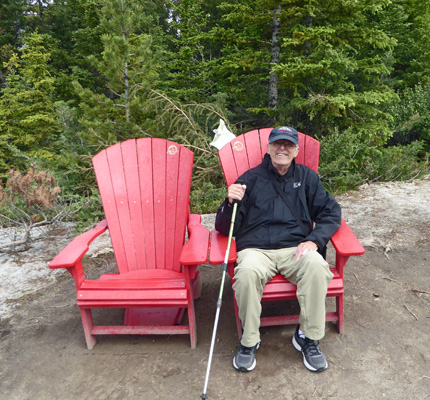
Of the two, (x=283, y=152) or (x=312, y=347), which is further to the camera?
(x=283, y=152)

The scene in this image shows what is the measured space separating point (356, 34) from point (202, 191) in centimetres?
384

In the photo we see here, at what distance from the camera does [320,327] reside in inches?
79.7

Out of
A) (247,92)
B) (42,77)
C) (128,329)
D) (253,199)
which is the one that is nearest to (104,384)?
(128,329)

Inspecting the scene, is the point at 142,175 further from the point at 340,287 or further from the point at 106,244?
the point at 340,287

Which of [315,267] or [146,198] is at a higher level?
[146,198]

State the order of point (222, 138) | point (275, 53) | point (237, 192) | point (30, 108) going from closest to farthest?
point (237, 192) < point (222, 138) < point (275, 53) < point (30, 108)

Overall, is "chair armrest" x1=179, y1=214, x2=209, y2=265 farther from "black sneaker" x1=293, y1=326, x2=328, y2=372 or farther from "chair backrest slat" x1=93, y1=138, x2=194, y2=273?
"black sneaker" x1=293, y1=326, x2=328, y2=372

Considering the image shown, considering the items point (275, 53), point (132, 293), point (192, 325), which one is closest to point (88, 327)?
point (132, 293)

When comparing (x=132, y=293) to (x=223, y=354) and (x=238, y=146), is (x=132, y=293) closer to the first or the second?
(x=223, y=354)

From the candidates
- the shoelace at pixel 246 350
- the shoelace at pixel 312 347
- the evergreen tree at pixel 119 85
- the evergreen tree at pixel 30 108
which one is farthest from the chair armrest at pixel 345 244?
the evergreen tree at pixel 30 108

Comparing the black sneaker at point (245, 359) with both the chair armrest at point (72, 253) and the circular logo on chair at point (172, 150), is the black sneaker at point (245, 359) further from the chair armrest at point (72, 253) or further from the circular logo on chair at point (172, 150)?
the circular logo on chair at point (172, 150)

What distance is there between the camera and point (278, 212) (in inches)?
93.1

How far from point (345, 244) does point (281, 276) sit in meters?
0.45

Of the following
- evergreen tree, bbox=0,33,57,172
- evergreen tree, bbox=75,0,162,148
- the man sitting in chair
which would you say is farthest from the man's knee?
evergreen tree, bbox=0,33,57,172
